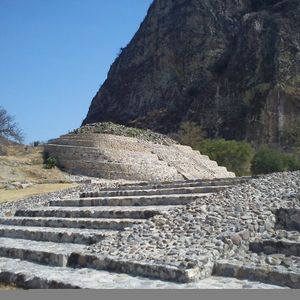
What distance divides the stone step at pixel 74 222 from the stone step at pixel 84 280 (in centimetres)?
186

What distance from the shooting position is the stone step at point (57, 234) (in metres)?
8.13

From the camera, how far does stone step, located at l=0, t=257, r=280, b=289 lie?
5.63 metres

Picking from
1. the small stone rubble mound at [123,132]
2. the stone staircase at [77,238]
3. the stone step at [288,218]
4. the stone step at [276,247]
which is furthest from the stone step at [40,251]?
the small stone rubble mound at [123,132]

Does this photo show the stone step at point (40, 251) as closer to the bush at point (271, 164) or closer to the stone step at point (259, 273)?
the stone step at point (259, 273)

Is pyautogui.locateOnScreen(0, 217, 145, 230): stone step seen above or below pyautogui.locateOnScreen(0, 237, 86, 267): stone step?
above

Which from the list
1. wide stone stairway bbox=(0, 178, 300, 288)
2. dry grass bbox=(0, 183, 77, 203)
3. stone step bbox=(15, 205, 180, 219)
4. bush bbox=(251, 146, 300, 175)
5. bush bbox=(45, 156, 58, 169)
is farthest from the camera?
bush bbox=(251, 146, 300, 175)

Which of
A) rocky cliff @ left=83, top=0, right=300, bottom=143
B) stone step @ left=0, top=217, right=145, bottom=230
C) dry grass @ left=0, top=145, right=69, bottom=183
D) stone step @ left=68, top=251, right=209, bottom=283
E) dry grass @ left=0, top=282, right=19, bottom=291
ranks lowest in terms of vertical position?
dry grass @ left=0, top=282, right=19, bottom=291

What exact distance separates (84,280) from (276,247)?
2.64m

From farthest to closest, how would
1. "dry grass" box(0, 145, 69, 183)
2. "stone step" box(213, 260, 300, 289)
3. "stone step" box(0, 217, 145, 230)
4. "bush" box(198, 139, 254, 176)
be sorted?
1. "bush" box(198, 139, 254, 176)
2. "dry grass" box(0, 145, 69, 183)
3. "stone step" box(0, 217, 145, 230)
4. "stone step" box(213, 260, 300, 289)

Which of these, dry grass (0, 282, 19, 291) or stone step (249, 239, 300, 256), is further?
stone step (249, 239, 300, 256)

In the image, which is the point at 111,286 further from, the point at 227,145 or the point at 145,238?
the point at 227,145

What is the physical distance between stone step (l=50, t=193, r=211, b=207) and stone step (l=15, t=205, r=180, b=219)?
320 millimetres

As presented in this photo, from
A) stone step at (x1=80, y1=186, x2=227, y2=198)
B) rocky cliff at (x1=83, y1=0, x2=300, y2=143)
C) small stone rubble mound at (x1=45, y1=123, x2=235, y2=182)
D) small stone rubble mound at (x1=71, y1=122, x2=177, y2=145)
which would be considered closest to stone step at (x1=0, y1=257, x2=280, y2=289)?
stone step at (x1=80, y1=186, x2=227, y2=198)

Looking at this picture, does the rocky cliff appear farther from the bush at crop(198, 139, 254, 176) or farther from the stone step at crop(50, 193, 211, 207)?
the stone step at crop(50, 193, 211, 207)
